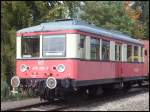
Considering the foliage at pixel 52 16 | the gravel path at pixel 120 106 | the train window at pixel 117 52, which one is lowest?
the gravel path at pixel 120 106

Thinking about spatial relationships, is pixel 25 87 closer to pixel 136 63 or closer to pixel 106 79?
pixel 106 79

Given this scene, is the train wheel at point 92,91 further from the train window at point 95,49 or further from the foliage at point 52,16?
the foliage at point 52,16

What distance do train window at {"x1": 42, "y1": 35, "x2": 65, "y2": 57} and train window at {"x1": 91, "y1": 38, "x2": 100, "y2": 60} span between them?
1.25 m

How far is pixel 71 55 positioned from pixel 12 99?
2994mm

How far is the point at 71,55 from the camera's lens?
14.2 m

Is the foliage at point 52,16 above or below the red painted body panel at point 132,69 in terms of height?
above

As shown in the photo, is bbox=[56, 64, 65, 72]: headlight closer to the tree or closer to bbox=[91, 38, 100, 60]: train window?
bbox=[91, 38, 100, 60]: train window

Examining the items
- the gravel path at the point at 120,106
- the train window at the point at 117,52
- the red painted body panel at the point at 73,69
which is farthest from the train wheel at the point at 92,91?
the train window at the point at 117,52

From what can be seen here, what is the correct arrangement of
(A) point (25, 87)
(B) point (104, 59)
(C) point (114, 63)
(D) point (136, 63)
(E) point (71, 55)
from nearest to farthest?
(E) point (71, 55), (A) point (25, 87), (B) point (104, 59), (C) point (114, 63), (D) point (136, 63)

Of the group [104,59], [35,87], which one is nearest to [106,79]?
[104,59]

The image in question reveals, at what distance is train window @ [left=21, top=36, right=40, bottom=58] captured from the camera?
49.7 ft

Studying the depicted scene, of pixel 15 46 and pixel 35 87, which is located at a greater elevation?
pixel 15 46

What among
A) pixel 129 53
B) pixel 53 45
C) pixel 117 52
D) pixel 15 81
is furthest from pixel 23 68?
pixel 129 53

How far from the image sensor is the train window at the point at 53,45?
47.5ft
